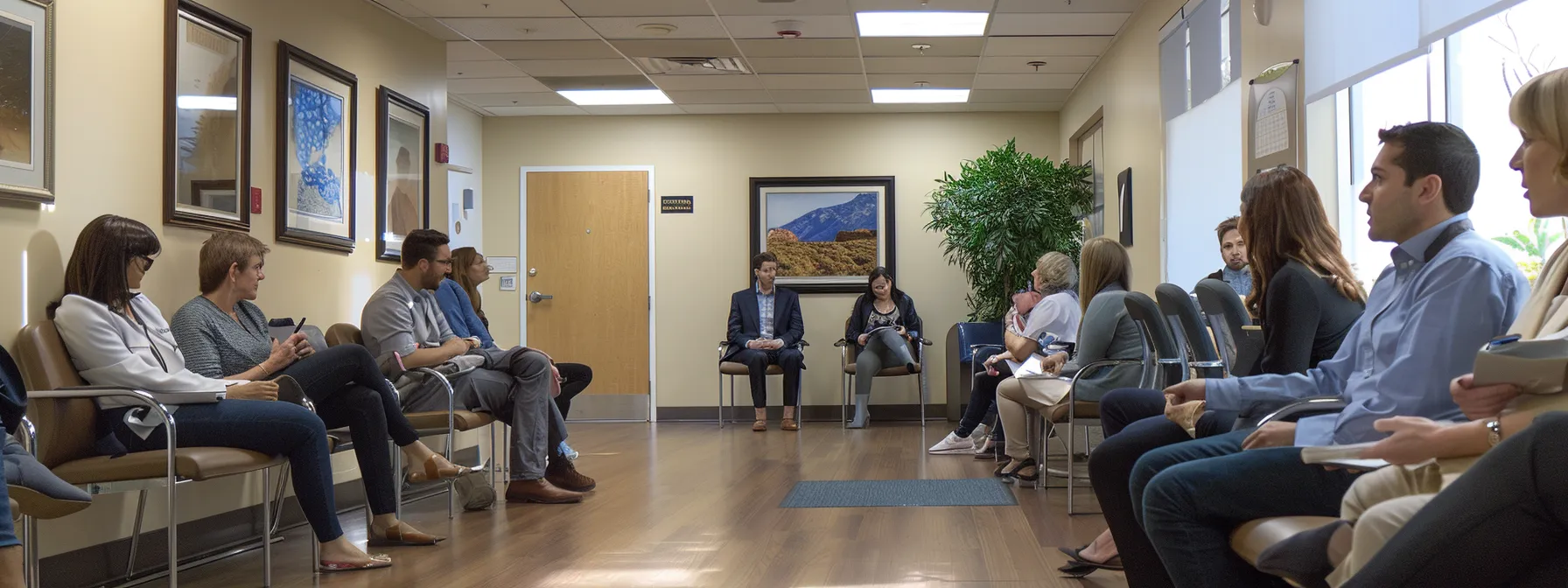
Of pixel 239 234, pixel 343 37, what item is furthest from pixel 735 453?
pixel 239 234

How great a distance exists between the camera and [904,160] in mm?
10148

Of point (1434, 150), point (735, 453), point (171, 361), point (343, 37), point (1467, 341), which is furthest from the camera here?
point (735, 453)

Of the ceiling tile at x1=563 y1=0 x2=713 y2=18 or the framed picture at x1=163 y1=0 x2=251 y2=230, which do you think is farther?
the ceiling tile at x1=563 y1=0 x2=713 y2=18

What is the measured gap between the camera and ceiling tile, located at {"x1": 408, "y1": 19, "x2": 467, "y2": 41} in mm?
6671

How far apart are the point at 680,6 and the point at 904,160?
4043 millimetres

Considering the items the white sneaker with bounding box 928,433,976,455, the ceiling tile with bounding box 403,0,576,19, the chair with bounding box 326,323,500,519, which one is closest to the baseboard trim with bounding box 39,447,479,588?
the chair with bounding box 326,323,500,519

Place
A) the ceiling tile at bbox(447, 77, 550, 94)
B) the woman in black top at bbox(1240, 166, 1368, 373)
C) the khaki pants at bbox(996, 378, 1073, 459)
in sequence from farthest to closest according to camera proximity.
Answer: the ceiling tile at bbox(447, 77, 550, 94) → the khaki pants at bbox(996, 378, 1073, 459) → the woman in black top at bbox(1240, 166, 1368, 373)

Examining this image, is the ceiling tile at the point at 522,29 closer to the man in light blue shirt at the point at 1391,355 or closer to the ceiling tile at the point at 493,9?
the ceiling tile at the point at 493,9

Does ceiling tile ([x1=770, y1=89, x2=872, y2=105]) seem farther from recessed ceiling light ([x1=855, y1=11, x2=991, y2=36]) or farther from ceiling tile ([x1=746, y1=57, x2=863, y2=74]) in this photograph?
recessed ceiling light ([x1=855, y1=11, x2=991, y2=36])

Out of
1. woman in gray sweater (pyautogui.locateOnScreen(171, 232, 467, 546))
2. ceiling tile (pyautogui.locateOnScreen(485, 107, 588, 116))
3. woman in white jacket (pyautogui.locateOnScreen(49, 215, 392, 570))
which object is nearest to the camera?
woman in white jacket (pyautogui.locateOnScreen(49, 215, 392, 570))

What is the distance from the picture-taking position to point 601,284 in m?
10.2

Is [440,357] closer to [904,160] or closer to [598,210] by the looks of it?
[598,210]

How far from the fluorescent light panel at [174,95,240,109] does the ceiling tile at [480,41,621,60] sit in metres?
2.73

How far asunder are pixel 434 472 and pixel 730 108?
6.01 meters
